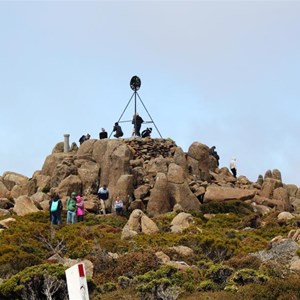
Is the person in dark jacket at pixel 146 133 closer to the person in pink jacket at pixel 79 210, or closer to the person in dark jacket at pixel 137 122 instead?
the person in dark jacket at pixel 137 122

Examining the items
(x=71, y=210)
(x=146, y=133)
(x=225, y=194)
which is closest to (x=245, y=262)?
(x=71, y=210)

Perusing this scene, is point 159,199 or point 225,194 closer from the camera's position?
point 159,199

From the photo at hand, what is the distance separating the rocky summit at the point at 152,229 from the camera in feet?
82.4

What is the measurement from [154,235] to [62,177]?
1450 centimetres

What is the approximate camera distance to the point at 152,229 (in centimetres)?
3997

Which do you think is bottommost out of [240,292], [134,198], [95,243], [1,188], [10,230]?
[240,292]

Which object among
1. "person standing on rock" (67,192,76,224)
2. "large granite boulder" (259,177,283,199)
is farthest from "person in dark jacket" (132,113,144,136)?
"person standing on rock" (67,192,76,224)

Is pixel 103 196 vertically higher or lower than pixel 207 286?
higher

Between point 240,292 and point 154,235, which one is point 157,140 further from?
point 240,292

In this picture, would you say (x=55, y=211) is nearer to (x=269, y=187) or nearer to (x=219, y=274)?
(x=219, y=274)

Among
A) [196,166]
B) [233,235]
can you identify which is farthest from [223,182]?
[233,235]

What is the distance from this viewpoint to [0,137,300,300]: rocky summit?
25125 mm

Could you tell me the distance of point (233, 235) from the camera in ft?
129

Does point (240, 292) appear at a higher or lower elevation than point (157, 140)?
lower
